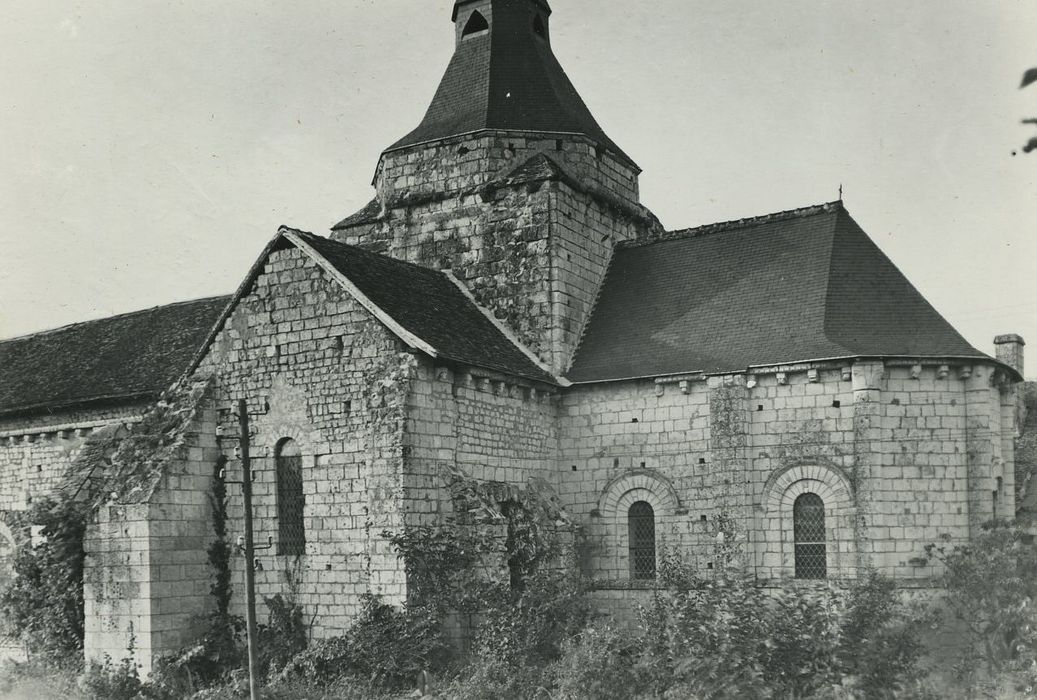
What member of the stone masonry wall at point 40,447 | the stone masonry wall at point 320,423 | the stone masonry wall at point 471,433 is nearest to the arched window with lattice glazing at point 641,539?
the stone masonry wall at point 471,433

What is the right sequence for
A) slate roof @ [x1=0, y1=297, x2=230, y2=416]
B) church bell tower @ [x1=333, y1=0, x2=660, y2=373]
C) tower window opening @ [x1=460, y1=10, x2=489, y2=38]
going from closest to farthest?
church bell tower @ [x1=333, y1=0, x2=660, y2=373] → slate roof @ [x1=0, y1=297, x2=230, y2=416] → tower window opening @ [x1=460, y1=10, x2=489, y2=38]

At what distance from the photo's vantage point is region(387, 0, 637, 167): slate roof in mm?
23266

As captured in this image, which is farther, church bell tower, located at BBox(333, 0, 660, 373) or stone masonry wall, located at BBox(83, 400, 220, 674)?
church bell tower, located at BBox(333, 0, 660, 373)

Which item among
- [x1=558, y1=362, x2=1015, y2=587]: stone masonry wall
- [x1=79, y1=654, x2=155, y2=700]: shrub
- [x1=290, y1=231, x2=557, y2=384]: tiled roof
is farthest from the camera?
[x1=558, y1=362, x2=1015, y2=587]: stone masonry wall

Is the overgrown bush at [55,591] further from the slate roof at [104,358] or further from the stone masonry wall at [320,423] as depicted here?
the slate roof at [104,358]

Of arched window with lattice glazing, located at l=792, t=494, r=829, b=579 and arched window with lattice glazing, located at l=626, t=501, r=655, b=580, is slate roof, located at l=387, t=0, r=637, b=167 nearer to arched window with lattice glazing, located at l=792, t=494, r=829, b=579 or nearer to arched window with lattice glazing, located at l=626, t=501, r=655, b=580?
arched window with lattice glazing, located at l=626, t=501, r=655, b=580

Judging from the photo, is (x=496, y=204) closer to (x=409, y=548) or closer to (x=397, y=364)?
(x=397, y=364)

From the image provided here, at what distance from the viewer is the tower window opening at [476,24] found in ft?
81.7

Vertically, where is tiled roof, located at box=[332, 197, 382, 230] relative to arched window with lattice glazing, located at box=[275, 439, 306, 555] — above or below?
above

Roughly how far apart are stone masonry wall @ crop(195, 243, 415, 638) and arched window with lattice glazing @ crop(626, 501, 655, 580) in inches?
217

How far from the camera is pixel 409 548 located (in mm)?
16953

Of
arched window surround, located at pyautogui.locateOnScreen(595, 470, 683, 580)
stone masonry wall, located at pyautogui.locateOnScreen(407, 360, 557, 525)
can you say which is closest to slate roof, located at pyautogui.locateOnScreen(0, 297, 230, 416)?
stone masonry wall, located at pyautogui.locateOnScreen(407, 360, 557, 525)

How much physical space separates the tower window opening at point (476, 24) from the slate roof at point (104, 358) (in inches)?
352

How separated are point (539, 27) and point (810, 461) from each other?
12.7m
